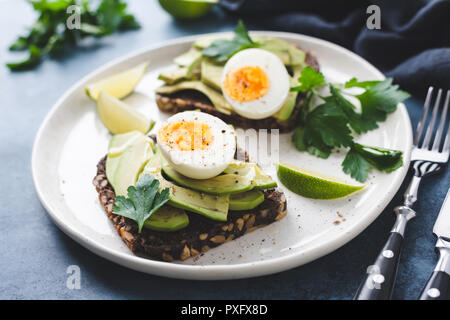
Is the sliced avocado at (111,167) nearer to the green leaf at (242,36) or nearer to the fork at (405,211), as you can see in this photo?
the green leaf at (242,36)

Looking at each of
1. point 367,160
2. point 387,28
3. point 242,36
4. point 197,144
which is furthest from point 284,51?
point 197,144

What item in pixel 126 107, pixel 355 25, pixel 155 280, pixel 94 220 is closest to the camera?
pixel 155 280

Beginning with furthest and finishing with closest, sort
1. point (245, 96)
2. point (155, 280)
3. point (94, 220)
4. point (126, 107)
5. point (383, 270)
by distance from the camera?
1. point (126, 107)
2. point (245, 96)
3. point (94, 220)
4. point (155, 280)
5. point (383, 270)

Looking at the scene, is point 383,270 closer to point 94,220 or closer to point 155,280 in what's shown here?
point 155,280

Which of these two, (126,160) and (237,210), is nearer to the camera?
(237,210)

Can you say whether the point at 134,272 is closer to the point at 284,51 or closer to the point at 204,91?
the point at 204,91

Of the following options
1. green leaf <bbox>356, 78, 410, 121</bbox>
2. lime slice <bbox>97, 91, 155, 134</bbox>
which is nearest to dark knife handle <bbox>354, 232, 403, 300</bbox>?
green leaf <bbox>356, 78, 410, 121</bbox>

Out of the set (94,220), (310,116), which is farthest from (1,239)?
(310,116)
